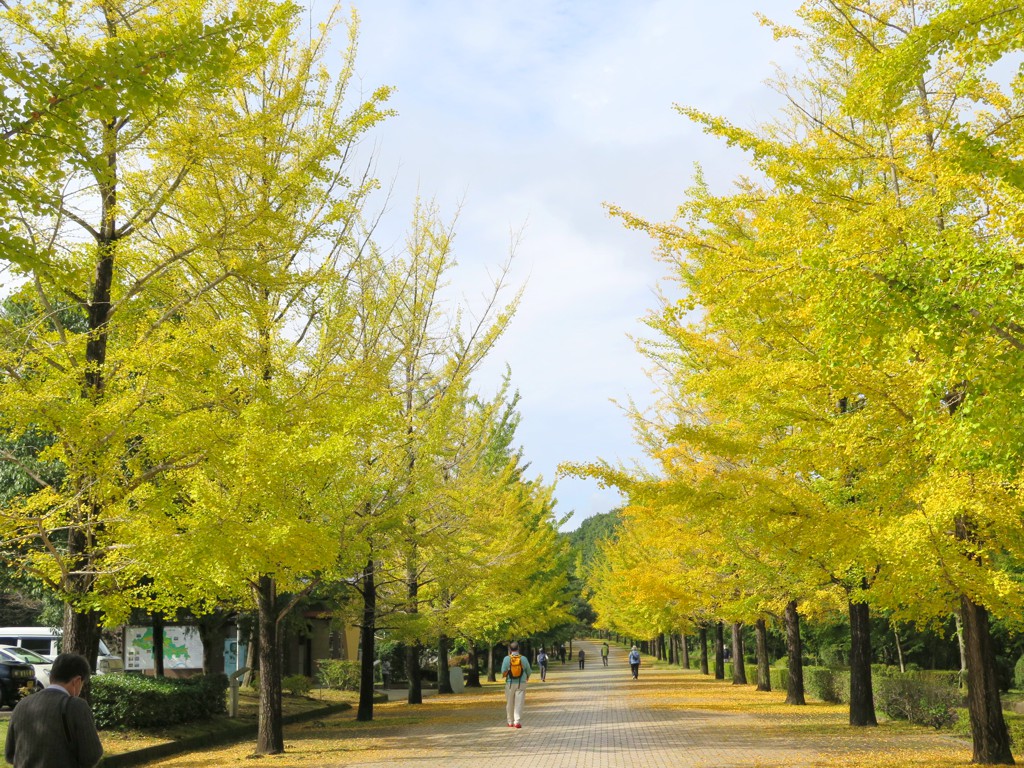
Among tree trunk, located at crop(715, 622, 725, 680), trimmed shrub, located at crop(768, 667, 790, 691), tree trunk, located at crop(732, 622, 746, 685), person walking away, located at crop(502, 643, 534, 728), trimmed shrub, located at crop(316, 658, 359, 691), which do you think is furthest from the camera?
tree trunk, located at crop(715, 622, 725, 680)

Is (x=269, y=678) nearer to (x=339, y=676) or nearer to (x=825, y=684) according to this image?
(x=825, y=684)

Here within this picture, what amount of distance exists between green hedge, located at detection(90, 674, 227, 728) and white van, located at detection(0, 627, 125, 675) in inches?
571

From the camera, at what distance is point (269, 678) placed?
15.2 metres

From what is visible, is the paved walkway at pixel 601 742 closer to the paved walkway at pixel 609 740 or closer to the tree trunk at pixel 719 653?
the paved walkway at pixel 609 740

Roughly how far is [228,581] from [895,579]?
25.0 ft

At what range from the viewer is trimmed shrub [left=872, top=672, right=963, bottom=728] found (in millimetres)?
16562

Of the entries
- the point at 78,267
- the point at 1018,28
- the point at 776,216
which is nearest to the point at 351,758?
the point at 78,267

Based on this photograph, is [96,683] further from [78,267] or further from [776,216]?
[776,216]

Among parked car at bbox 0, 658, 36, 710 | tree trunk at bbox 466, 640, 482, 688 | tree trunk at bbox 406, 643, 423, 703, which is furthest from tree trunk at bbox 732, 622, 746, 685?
parked car at bbox 0, 658, 36, 710

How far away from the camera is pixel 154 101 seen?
6.25 metres

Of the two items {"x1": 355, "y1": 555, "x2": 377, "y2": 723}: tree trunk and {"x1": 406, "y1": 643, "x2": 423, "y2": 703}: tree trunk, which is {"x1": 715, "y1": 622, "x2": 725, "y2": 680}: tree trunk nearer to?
{"x1": 406, "y1": 643, "x2": 423, "y2": 703}: tree trunk

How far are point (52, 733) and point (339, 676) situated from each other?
94.1ft

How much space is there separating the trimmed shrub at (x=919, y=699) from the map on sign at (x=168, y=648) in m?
20.7

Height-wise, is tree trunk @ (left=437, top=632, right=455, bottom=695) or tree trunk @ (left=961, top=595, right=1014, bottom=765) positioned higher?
tree trunk @ (left=961, top=595, right=1014, bottom=765)
